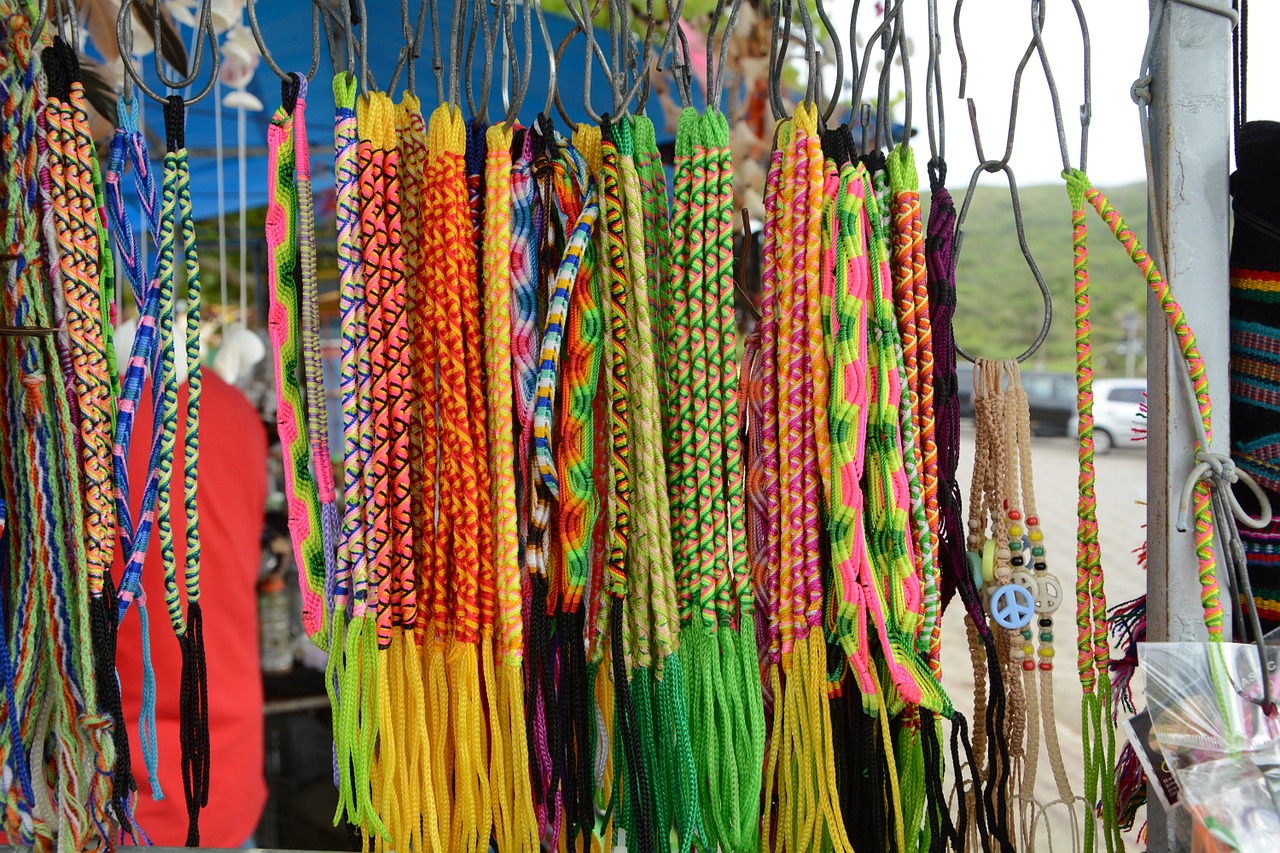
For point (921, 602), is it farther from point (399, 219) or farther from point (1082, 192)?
point (399, 219)

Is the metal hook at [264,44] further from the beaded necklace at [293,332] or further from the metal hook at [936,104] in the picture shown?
the metal hook at [936,104]

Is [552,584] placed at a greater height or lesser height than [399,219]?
lesser

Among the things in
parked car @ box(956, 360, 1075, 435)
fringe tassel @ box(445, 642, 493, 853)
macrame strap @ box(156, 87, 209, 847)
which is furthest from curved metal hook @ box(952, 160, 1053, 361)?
parked car @ box(956, 360, 1075, 435)

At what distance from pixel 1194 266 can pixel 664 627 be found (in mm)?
552

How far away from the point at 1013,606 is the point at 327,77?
224cm

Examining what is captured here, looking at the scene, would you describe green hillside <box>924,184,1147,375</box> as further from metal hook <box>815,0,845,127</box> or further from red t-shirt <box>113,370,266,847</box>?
metal hook <box>815,0,845,127</box>

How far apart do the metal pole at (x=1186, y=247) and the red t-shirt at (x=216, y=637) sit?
143 centimetres

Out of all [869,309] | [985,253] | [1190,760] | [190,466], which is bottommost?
[1190,760]

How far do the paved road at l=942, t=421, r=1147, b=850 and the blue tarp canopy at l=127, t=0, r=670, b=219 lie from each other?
1.58 metres

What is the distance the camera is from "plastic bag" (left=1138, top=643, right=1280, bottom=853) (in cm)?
64

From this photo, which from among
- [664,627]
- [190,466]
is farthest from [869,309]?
[190,466]

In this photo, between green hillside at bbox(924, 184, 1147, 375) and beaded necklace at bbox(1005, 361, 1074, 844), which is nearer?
beaded necklace at bbox(1005, 361, 1074, 844)

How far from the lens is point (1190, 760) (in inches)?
26.1

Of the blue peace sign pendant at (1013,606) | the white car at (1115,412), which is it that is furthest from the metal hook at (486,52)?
the white car at (1115,412)
